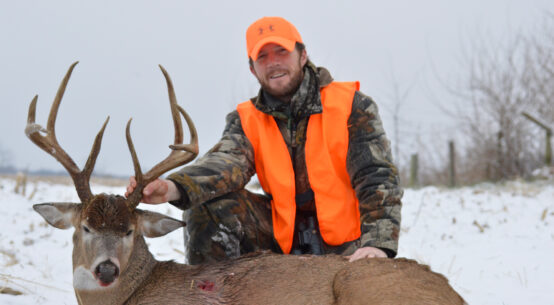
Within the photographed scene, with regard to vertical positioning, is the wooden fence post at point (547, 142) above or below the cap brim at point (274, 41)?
below

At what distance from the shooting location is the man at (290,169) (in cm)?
404

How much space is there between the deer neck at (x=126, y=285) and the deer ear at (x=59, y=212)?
1.66ft

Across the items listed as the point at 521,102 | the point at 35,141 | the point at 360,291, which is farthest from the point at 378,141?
the point at 521,102

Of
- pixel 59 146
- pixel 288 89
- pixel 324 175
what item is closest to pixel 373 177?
pixel 324 175

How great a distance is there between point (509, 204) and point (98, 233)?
8.08 m

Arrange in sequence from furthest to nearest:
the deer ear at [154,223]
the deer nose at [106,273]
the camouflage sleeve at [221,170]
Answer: the camouflage sleeve at [221,170] < the deer ear at [154,223] < the deer nose at [106,273]

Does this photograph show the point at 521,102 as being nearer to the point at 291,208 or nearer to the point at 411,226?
the point at 411,226

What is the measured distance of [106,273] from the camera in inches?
119

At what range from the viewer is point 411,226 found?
26.2 feet

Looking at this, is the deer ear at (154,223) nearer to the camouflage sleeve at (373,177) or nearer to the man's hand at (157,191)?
the man's hand at (157,191)

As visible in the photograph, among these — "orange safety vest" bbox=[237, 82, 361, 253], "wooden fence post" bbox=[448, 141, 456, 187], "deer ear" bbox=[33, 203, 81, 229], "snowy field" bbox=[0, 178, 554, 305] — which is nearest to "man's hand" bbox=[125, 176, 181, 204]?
"deer ear" bbox=[33, 203, 81, 229]

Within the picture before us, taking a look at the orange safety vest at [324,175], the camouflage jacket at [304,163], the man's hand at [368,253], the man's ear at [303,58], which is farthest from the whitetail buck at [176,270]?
→ the man's ear at [303,58]

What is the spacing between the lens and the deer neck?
3.29 meters

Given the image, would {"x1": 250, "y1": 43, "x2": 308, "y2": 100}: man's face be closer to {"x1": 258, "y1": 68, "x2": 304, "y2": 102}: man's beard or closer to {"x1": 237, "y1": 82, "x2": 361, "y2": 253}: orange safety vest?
{"x1": 258, "y1": 68, "x2": 304, "y2": 102}: man's beard
